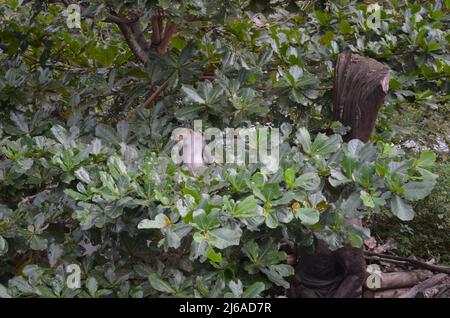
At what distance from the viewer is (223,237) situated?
1034mm

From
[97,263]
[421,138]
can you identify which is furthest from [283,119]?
[421,138]

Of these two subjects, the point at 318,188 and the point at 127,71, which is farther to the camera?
the point at 127,71

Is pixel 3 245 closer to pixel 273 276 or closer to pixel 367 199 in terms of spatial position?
pixel 273 276

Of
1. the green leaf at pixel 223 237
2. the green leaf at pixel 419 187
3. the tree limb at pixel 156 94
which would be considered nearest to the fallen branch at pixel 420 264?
the tree limb at pixel 156 94

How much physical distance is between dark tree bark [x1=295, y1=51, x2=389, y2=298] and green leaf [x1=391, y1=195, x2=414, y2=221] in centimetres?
45

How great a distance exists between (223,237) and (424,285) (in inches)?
71.3

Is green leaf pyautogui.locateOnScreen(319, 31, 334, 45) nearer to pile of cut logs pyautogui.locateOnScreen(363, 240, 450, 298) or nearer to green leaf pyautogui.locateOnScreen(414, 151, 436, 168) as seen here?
green leaf pyautogui.locateOnScreen(414, 151, 436, 168)

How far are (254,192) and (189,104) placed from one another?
1.89ft

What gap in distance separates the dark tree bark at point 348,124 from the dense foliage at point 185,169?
0.08 meters

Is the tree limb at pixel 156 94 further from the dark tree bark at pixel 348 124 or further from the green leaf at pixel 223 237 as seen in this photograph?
the green leaf at pixel 223 237

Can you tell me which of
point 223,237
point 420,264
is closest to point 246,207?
point 223,237

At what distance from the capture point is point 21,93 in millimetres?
1862

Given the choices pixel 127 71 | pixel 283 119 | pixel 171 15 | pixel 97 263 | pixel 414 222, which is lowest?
pixel 414 222
